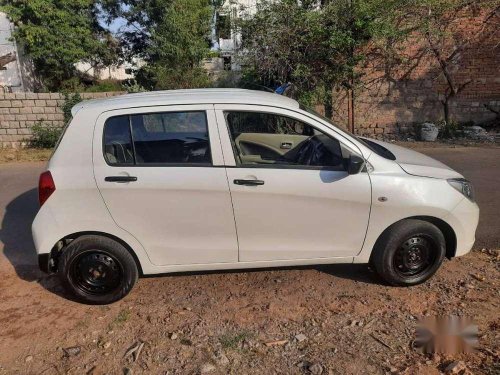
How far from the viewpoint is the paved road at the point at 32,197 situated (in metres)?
4.58

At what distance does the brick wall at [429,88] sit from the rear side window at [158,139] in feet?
26.3

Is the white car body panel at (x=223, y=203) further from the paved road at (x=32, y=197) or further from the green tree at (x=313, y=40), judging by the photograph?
the green tree at (x=313, y=40)

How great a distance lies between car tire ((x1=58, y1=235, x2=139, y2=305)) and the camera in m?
3.36

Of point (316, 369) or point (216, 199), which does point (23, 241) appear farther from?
point (316, 369)

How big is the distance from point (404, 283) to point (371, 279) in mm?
293

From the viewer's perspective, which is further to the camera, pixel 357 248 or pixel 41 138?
pixel 41 138

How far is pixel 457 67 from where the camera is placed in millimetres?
11008

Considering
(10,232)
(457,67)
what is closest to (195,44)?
(457,67)

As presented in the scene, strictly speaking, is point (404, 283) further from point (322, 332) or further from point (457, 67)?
point (457, 67)

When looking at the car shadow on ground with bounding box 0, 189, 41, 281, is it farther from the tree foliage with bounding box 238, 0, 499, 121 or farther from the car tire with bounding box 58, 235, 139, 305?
the tree foliage with bounding box 238, 0, 499, 121

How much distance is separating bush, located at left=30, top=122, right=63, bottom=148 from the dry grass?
19 cm

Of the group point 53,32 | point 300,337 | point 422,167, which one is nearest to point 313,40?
point 422,167

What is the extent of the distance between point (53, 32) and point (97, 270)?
14.6 meters

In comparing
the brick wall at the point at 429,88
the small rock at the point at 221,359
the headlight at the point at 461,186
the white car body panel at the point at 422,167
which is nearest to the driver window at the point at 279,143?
the white car body panel at the point at 422,167
